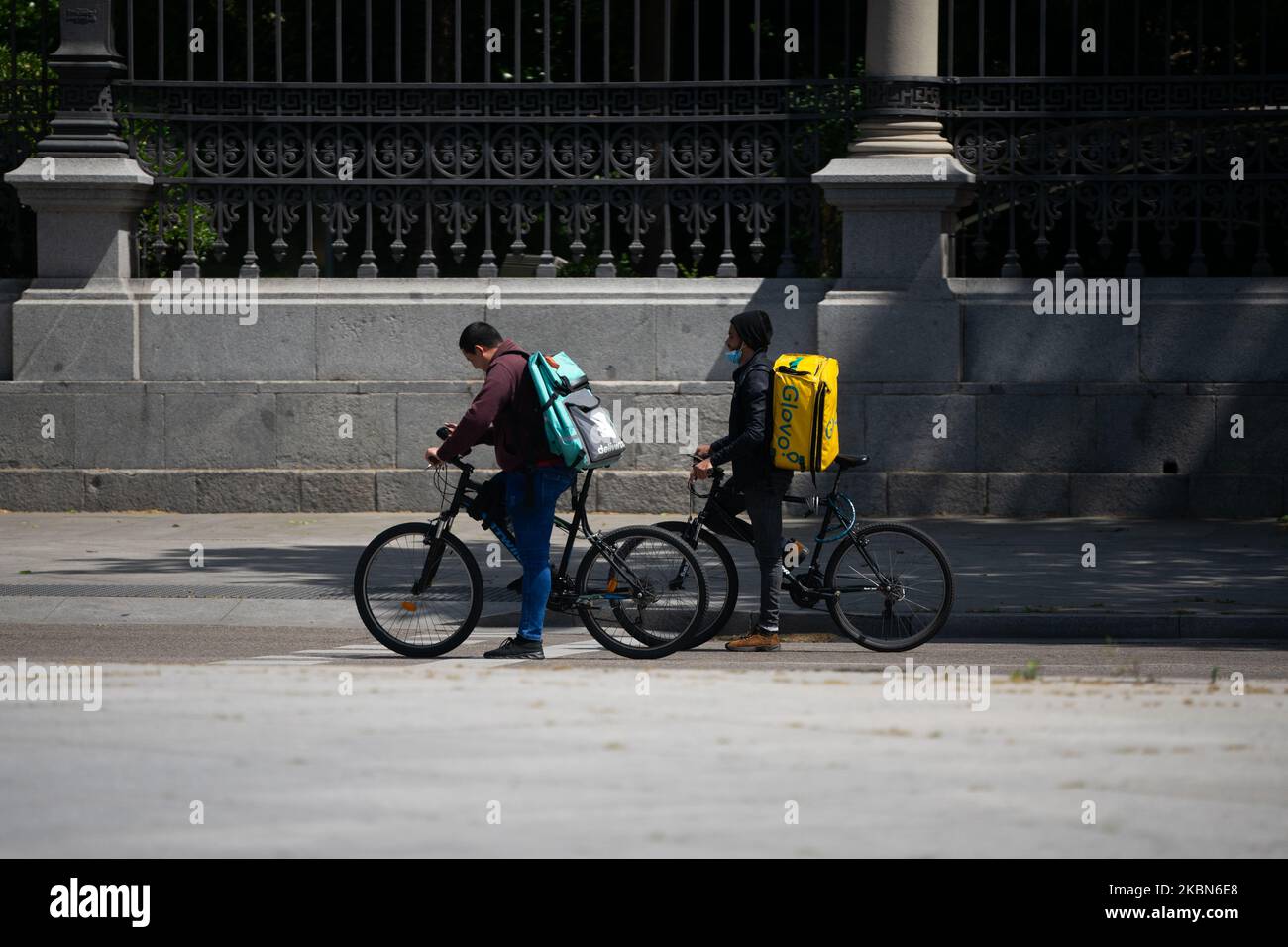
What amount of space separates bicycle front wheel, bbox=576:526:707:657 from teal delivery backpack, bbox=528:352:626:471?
435 mm

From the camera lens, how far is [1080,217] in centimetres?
1551

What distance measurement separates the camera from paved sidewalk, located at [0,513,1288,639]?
10.6 metres

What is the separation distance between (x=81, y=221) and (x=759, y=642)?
8.13m

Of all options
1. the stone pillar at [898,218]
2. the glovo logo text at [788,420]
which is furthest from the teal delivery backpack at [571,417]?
the stone pillar at [898,218]

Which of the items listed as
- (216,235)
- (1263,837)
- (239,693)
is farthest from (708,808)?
(216,235)

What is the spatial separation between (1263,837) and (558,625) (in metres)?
6.40

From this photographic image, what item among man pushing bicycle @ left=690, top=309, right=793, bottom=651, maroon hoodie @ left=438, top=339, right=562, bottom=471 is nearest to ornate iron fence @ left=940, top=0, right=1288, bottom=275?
man pushing bicycle @ left=690, top=309, right=793, bottom=651

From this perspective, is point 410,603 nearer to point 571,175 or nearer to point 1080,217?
point 571,175

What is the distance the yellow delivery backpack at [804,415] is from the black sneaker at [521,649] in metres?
1.50

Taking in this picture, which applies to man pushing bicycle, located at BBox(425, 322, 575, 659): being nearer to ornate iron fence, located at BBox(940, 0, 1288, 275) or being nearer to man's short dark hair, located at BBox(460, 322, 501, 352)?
man's short dark hair, located at BBox(460, 322, 501, 352)

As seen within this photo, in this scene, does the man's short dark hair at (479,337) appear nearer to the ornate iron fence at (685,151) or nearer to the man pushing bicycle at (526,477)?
the man pushing bicycle at (526,477)

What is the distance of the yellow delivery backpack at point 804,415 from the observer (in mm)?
9703

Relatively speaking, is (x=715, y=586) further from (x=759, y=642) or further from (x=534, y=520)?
(x=534, y=520)

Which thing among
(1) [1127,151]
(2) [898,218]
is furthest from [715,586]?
(1) [1127,151]
